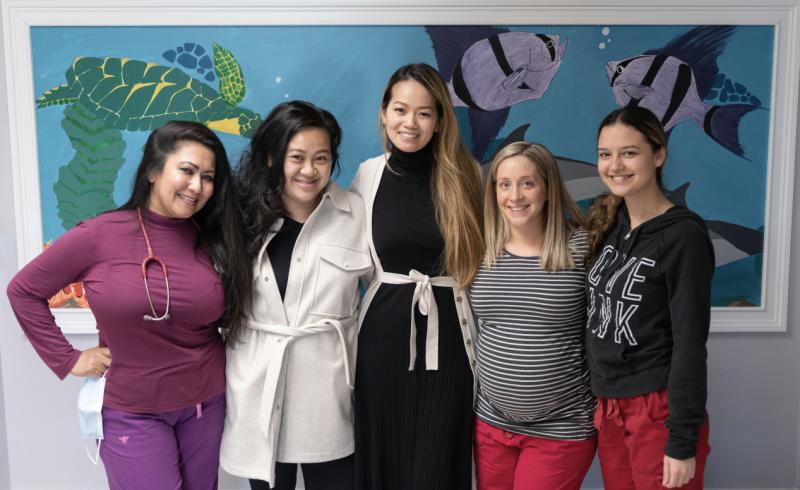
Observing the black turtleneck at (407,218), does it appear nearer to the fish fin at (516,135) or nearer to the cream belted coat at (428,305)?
the cream belted coat at (428,305)

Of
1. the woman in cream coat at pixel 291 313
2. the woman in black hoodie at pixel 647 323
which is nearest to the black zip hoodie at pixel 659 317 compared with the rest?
the woman in black hoodie at pixel 647 323

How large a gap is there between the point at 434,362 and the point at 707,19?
1766 millimetres

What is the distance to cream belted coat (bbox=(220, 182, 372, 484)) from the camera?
177 cm

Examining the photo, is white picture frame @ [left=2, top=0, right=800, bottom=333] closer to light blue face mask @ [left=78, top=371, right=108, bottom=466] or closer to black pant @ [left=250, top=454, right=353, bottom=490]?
light blue face mask @ [left=78, top=371, right=108, bottom=466]

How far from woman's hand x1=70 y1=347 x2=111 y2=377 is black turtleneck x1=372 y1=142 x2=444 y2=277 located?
33.1 inches

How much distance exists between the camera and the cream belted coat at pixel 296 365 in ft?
5.82

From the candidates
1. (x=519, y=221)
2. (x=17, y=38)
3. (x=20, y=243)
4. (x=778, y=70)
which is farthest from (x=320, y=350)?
(x=778, y=70)

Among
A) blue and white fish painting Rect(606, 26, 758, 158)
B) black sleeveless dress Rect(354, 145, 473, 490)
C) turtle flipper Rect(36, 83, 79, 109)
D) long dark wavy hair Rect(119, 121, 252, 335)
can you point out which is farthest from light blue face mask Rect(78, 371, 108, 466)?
blue and white fish painting Rect(606, 26, 758, 158)

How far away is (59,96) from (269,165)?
117cm

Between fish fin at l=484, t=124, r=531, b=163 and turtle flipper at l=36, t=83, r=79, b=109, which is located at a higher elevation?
turtle flipper at l=36, t=83, r=79, b=109

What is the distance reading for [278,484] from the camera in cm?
189

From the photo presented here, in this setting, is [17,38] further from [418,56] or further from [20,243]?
[418,56]

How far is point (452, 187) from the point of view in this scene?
1.89 m

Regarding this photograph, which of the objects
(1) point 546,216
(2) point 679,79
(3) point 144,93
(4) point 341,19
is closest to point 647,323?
(1) point 546,216
